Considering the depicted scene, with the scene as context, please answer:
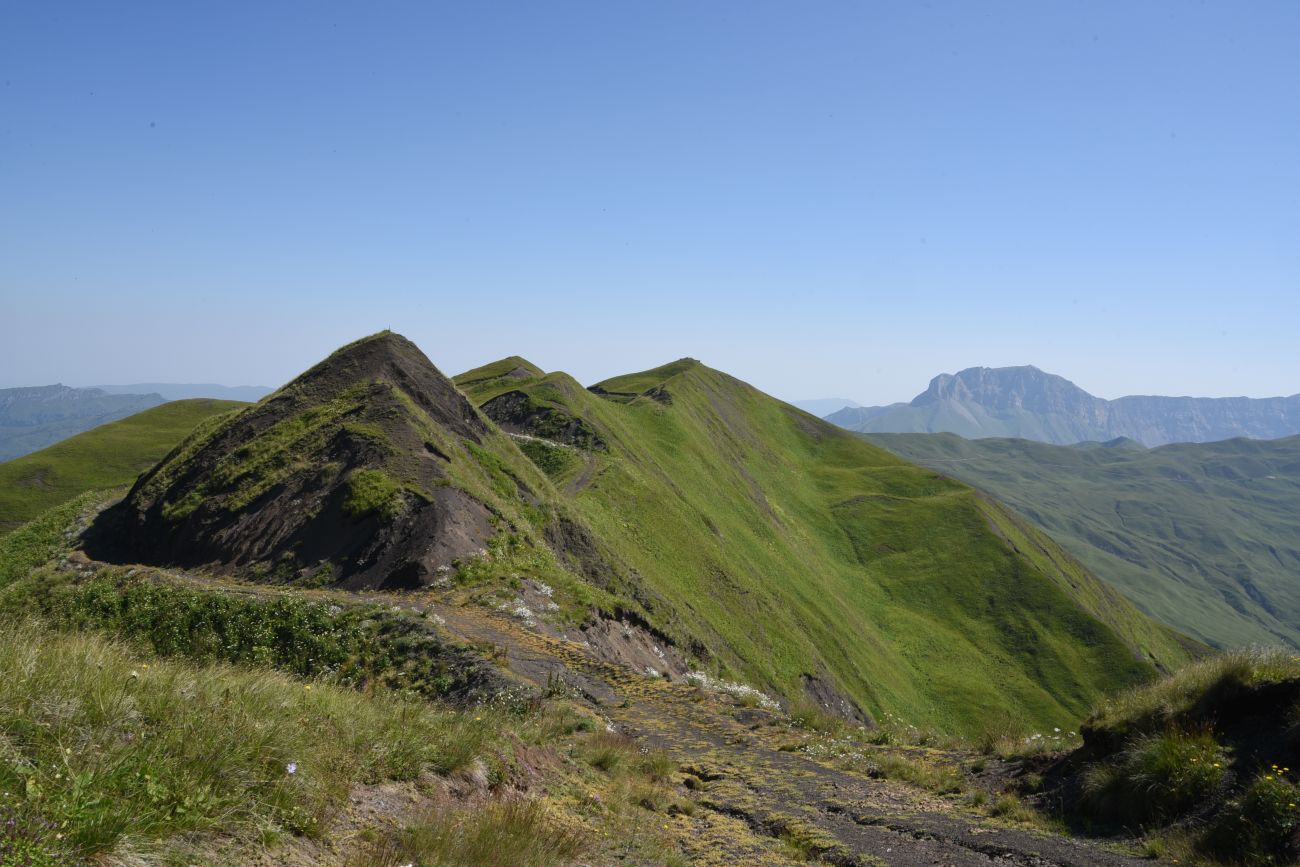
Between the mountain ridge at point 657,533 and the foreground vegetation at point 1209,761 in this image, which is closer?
the foreground vegetation at point 1209,761

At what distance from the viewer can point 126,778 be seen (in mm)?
5504

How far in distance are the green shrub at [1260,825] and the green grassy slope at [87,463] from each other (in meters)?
88.8

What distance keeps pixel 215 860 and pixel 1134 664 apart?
314ft

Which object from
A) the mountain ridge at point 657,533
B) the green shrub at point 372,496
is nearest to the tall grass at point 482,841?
the mountain ridge at point 657,533

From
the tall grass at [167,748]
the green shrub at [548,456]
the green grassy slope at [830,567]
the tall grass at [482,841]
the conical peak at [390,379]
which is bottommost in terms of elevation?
the green grassy slope at [830,567]

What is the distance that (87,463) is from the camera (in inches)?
3617

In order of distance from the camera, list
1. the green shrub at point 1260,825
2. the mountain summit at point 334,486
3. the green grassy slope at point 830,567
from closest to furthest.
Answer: the green shrub at point 1260,825 < the mountain summit at point 334,486 < the green grassy slope at point 830,567

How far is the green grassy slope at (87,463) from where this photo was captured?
8031 cm

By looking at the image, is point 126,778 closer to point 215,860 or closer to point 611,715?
point 215,860

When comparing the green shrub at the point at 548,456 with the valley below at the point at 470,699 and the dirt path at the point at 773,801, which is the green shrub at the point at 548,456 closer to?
the valley below at the point at 470,699

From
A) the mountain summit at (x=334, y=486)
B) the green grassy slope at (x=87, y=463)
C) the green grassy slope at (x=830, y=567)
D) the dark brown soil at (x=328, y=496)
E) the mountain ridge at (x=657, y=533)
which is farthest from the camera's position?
the green grassy slope at (x=87, y=463)

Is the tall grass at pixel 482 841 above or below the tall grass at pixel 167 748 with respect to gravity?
below

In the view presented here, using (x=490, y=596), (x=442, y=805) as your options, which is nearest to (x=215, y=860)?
(x=442, y=805)

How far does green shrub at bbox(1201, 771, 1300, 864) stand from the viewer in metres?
8.55
